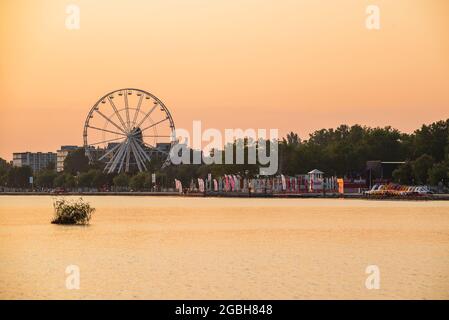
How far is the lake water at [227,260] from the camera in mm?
40688

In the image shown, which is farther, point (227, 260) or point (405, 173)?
point (405, 173)

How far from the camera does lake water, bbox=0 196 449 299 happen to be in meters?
40.7

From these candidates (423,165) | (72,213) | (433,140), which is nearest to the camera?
(72,213)

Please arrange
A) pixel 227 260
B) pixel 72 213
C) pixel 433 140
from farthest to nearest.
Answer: pixel 433 140, pixel 72 213, pixel 227 260

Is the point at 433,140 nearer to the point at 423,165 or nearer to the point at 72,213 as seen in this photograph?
the point at 423,165

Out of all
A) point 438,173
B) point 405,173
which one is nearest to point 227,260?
point 438,173

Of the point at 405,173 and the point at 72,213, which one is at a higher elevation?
the point at 405,173

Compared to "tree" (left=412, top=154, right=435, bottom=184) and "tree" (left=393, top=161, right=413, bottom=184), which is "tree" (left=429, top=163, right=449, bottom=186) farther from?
"tree" (left=393, top=161, right=413, bottom=184)

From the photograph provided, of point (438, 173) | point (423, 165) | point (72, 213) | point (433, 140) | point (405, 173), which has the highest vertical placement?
point (433, 140)

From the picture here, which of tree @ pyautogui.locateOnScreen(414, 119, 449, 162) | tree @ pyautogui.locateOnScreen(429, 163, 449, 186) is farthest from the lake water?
tree @ pyautogui.locateOnScreen(414, 119, 449, 162)

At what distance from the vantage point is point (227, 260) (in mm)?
53531
